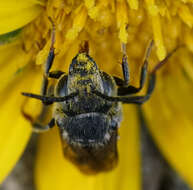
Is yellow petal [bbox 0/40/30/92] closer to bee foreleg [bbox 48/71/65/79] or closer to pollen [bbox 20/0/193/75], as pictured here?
pollen [bbox 20/0/193/75]

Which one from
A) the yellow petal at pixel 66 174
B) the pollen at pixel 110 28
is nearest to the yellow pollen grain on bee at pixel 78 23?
the pollen at pixel 110 28

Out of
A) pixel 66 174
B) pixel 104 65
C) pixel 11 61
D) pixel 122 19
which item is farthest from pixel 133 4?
pixel 66 174

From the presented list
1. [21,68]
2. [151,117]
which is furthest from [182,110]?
[21,68]

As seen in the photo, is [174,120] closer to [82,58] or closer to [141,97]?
[141,97]

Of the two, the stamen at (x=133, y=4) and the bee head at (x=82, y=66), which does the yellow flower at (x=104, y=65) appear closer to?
the stamen at (x=133, y=4)

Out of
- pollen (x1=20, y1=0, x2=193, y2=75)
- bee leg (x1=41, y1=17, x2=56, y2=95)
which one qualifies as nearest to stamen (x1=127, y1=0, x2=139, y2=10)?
pollen (x1=20, y1=0, x2=193, y2=75)

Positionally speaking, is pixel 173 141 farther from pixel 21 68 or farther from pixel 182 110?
pixel 21 68
